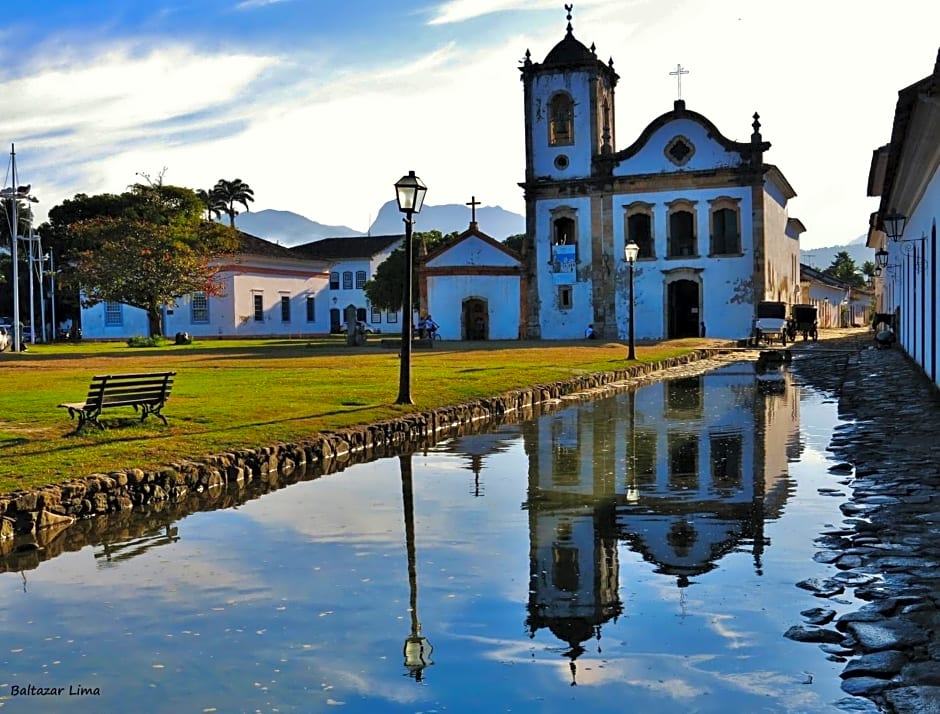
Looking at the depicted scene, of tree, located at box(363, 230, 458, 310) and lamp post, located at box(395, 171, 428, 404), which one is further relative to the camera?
tree, located at box(363, 230, 458, 310)

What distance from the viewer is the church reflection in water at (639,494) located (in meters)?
6.28

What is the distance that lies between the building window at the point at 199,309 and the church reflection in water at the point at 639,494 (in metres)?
45.5

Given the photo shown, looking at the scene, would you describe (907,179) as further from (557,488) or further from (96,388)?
(96,388)

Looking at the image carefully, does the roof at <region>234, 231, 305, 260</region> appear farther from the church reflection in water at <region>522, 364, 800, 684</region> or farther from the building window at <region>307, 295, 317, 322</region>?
the church reflection in water at <region>522, 364, 800, 684</region>

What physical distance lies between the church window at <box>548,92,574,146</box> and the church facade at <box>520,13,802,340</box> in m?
0.04

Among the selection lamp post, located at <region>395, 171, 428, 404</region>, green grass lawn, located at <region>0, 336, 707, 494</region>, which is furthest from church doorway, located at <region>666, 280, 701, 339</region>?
lamp post, located at <region>395, 171, 428, 404</region>

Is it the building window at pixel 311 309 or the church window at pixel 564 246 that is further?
the building window at pixel 311 309

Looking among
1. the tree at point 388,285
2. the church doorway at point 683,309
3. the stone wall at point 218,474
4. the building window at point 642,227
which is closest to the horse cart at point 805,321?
the church doorway at point 683,309

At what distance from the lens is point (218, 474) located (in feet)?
33.5

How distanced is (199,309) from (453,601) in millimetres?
56289

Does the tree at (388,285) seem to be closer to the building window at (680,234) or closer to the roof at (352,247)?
the roof at (352,247)

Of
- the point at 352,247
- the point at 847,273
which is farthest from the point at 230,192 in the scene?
the point at 847,273

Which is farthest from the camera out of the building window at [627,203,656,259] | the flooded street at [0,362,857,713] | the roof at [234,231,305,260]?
the roof at [234,231,305,260]

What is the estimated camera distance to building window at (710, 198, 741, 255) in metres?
45.5
